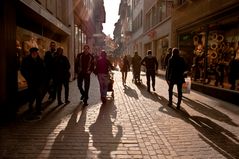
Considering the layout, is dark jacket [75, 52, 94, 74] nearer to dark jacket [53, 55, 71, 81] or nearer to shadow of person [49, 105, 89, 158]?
dark jacket [53, 55, 71, 81]

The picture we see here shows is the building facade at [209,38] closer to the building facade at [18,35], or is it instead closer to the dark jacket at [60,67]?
the dark jacket at [60,67]

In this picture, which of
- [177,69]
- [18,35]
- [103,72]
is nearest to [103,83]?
[103,72]

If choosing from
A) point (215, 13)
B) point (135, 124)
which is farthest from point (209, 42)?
point (135, 124)

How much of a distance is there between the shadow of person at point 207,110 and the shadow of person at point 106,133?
8.46ft

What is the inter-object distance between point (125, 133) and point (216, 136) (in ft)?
6.00

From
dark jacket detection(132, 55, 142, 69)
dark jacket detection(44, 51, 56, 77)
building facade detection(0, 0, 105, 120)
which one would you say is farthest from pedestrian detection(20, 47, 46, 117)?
dark jacket detection(132, 55, 142, 69)

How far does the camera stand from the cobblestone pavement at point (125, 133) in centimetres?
562

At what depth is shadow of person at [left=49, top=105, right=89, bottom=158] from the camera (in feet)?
18.0

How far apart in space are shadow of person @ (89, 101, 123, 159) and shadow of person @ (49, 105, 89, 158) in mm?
207

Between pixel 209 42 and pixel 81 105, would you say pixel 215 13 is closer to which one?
pixel 209 42

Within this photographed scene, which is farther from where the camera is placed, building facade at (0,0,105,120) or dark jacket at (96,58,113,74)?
dark jacket at (96,58,113,74)

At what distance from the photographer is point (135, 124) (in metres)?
7.90

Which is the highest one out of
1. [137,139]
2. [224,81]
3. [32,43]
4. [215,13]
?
[215,13]

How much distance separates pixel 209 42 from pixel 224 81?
2.36m
